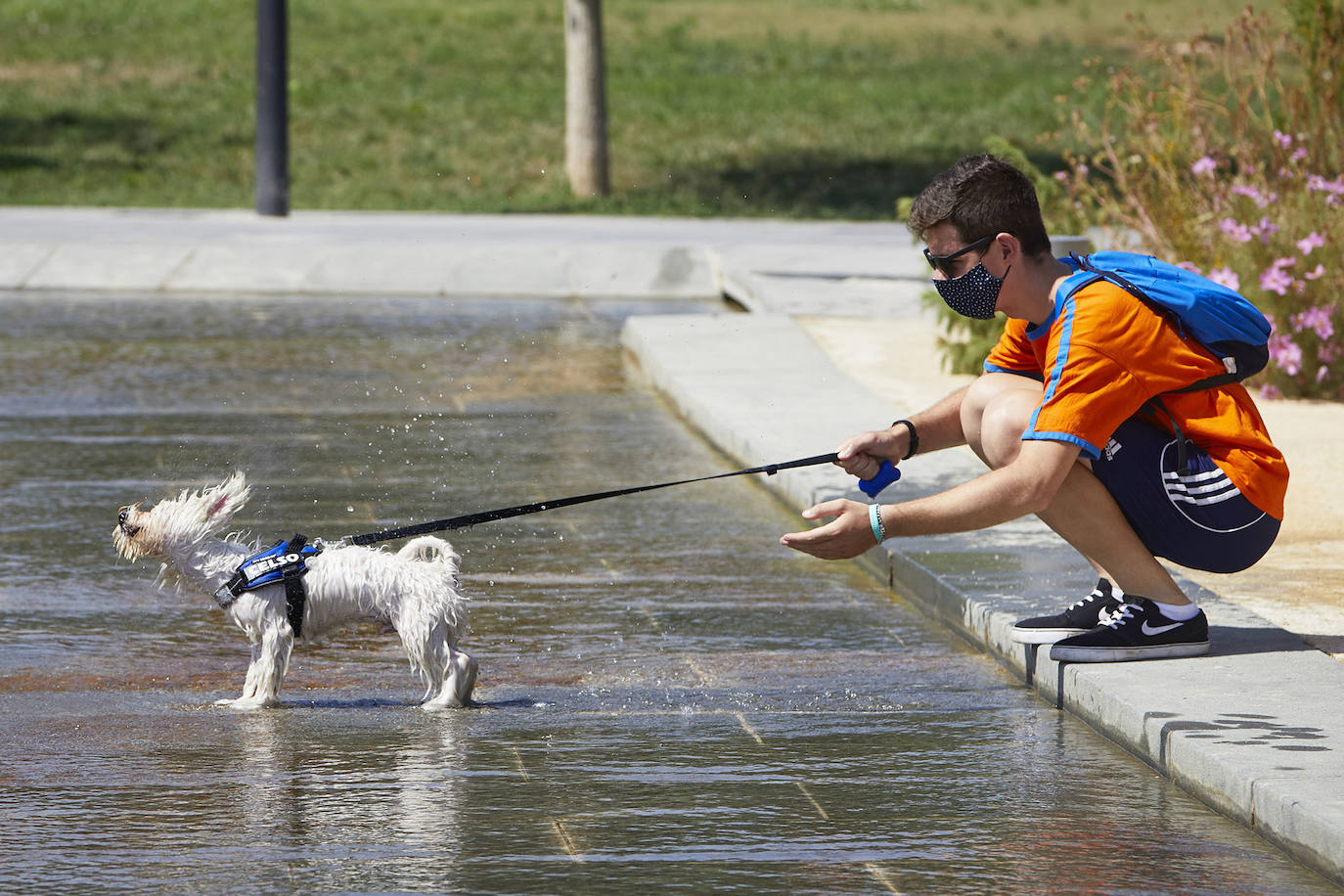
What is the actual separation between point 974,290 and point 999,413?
40cm

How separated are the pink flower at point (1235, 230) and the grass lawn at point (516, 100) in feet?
30.0

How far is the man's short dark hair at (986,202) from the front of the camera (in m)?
5.10

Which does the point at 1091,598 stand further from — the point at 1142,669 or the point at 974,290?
the point at 974,290

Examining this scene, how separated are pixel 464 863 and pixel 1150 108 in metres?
9.11

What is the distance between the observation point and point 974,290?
5.21 m

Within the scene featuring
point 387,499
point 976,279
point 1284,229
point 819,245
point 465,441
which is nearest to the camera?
point 976,279

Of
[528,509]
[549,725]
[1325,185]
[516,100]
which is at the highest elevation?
[516,100]

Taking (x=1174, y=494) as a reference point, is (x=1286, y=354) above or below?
below

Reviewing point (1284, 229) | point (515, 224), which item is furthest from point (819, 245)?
Answer: point (1284, 229)

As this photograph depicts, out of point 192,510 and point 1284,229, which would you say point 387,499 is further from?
point 1284,229

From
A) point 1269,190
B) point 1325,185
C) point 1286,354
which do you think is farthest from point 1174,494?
point 1269,190

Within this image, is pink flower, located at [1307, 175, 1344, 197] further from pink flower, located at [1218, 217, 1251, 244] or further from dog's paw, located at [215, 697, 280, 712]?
dog's paw, located at [215, 697, 280, 712]

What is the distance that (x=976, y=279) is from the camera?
5199mm

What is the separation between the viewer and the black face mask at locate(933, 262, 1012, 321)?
5.20 meters
